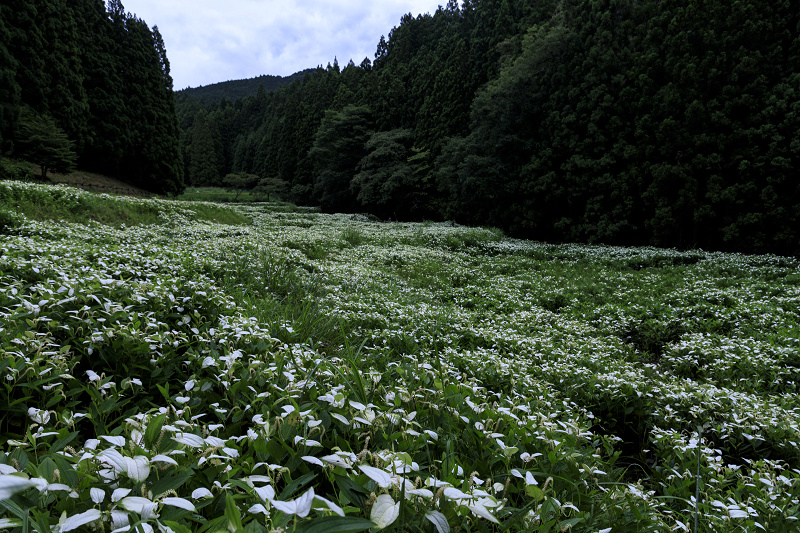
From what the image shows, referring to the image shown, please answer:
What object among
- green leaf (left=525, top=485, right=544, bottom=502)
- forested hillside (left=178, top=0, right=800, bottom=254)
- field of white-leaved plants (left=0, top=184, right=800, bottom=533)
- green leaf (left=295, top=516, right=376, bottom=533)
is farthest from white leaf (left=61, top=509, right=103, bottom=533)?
forested hillside (left=178, top=0, right=800, bottom=254)

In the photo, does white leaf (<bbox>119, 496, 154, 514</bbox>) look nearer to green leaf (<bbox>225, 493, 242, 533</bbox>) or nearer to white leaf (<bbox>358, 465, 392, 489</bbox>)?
green leaf (<bbox>225, 493, 242, 533</bbox>)

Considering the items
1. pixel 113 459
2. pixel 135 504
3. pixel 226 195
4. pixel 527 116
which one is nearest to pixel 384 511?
pixel 135 504

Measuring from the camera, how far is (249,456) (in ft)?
3.83

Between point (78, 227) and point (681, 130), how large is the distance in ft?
64.0

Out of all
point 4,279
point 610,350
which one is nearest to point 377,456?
point 4,279

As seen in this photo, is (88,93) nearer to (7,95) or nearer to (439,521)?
(7,95)

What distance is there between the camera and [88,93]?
27141 mm

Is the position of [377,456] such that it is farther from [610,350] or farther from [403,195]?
[403,195]

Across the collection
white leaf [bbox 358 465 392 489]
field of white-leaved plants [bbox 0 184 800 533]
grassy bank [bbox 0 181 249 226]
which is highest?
grassy bank [bbox 0 181 249 226]

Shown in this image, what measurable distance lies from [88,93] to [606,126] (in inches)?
1354

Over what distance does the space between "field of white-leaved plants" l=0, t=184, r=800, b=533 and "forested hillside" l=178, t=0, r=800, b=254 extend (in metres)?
10.0

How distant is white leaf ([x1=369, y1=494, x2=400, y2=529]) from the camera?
0.73m

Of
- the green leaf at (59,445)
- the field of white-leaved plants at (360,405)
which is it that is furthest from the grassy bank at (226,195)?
the green leaf at (59,445)

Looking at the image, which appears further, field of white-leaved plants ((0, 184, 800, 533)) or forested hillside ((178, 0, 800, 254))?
forested hillside ((178, 0, 800, 254))
